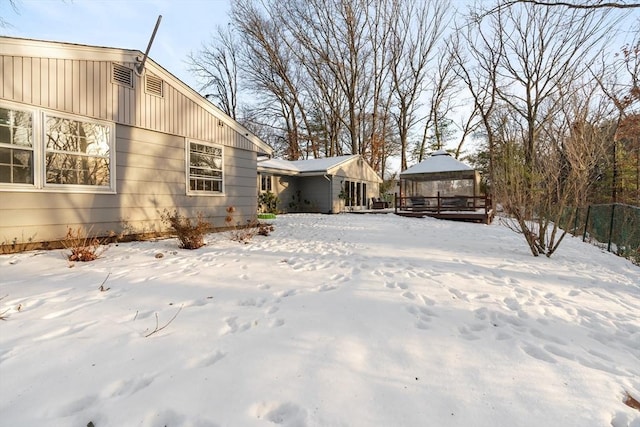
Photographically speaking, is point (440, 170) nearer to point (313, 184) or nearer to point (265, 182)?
point (313, 184)

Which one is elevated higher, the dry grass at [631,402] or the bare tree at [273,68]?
the bare tree at [273,68]

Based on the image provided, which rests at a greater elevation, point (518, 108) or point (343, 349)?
point (518, 108)

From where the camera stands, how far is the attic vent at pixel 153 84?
6492 millimetres

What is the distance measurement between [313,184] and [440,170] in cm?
688

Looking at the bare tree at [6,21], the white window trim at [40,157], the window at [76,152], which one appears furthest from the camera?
the bare tree at [6,21]

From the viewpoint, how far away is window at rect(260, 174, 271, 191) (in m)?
15.0

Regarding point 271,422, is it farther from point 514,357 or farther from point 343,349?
point 514,357

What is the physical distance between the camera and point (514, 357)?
201 centimetres

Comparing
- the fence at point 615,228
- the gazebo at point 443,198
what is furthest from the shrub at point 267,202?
the fence at point 615,228

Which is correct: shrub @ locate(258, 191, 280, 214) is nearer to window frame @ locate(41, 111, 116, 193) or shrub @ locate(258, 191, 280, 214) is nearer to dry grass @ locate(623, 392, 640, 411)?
window frame @ locate(41, 111, 116, 193)

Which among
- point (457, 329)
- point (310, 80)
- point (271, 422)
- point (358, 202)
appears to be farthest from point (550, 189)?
point (310, 80)

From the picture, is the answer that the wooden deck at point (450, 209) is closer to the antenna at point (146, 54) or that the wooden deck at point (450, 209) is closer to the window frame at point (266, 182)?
the window frame at point (266, 182)

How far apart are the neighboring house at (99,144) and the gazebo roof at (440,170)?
1116cm

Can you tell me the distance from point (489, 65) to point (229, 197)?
1851 centimetres
